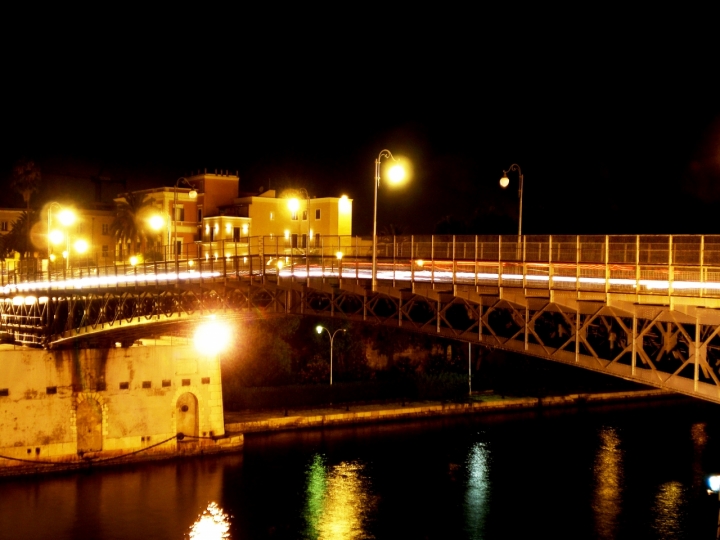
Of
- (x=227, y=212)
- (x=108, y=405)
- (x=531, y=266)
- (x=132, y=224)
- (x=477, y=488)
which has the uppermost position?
(x=227, y=212)

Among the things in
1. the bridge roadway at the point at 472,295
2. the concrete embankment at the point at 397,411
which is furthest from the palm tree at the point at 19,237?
the concrete embankment at the point at 397,411

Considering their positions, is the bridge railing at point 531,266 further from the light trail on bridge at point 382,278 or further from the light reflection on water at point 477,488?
the light reflection on water at point 477,488

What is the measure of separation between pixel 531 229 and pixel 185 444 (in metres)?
28.0

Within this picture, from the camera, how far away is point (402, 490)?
35.7 meters

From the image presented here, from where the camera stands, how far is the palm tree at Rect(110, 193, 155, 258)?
226 ft

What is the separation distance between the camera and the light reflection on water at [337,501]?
30766 millimetres

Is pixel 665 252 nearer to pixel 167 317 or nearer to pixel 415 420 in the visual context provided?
pixel 167 317

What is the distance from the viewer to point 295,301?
31.0 meters

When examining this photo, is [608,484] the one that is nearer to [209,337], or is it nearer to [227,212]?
[209,337]

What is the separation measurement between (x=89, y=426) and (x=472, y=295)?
2333cm

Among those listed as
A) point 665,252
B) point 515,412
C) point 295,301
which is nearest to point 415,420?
point 515,412

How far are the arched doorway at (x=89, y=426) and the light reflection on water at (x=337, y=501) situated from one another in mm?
9918

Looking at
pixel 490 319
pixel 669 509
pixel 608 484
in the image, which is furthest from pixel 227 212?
pixel 669 509

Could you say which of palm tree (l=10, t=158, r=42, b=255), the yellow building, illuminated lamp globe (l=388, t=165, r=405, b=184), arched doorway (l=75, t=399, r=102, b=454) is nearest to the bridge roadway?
illuminated lamp globe (l=388, t=165, r=405, b=184)
